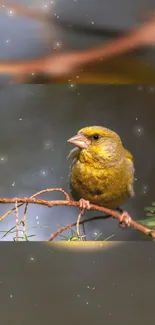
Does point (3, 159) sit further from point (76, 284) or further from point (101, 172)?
point (76, 284)

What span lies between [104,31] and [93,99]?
167 mm

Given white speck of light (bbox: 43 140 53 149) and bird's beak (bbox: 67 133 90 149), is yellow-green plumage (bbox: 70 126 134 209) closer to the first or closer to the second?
bird's beak (bbox: 67 133 90 149)

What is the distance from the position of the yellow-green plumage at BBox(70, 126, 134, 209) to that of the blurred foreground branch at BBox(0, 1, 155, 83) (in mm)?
165

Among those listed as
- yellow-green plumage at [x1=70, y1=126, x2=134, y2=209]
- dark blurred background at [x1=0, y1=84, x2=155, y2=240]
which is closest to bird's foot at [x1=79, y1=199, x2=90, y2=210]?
yellow-green plumage at [x1=70, y1=126, x2=134, y2=209]

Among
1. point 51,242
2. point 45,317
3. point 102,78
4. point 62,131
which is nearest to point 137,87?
point 102,78

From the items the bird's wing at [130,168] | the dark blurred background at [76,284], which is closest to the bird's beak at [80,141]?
the bird's wing at [130,168]

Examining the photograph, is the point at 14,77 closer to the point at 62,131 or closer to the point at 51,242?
the point at 62,131

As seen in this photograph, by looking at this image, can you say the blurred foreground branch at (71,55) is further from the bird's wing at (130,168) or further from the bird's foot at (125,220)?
the bird's foot at (125,220)

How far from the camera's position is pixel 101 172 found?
133 cm

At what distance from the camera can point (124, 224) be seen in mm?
1375

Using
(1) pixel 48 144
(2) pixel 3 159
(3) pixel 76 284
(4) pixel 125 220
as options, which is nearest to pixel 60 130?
(1) pixel 48 144

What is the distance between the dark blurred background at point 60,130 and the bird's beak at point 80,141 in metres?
0.12

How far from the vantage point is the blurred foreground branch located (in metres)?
1.40

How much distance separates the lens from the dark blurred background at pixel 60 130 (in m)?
1.46
